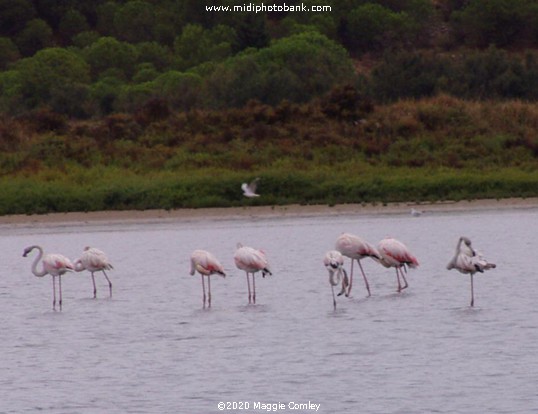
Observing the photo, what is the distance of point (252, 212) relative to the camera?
25.8m

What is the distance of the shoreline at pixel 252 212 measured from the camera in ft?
83.7

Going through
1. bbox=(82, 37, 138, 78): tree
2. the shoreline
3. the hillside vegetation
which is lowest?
the shoreline

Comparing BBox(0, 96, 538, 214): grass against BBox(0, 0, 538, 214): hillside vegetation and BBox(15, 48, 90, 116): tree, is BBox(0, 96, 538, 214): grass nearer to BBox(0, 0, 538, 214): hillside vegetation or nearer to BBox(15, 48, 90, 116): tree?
BBox(0, 0, 538, 214): hillside vegetation

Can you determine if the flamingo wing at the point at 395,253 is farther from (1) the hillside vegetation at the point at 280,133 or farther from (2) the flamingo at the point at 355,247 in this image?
(1) the hillside vegetation at the point at 280,133

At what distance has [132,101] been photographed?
41.3 meters

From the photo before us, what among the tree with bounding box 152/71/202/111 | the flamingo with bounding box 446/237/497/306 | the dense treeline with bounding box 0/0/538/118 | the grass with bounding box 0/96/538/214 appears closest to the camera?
the flamingo with bounding box 446/237/497/306

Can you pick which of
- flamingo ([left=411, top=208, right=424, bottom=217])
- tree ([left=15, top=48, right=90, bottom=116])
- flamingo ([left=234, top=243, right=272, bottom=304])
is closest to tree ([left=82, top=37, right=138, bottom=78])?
tree ([left=15, top=48, right=90, bottom=116])

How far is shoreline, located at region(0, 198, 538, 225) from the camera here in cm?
2550

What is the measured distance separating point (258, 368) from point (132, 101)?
30.0 meters

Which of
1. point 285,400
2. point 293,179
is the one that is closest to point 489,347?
point 285,400

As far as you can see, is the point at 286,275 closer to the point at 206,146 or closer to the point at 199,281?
the point at 199,281

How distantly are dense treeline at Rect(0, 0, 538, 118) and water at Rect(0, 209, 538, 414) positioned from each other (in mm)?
15278

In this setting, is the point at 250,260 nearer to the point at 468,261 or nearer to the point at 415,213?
the point at 468,261

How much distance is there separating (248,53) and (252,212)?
20.8 metres
